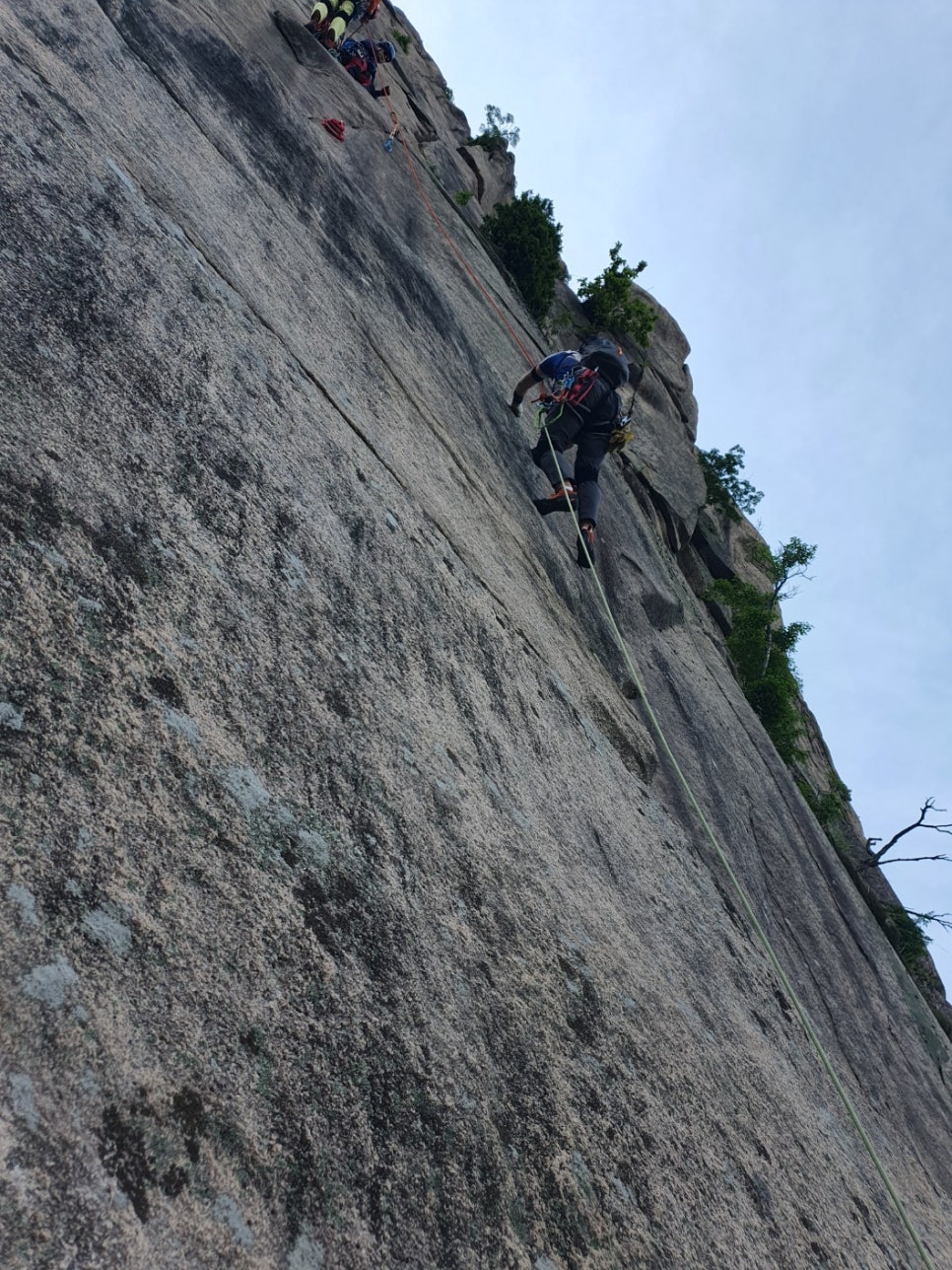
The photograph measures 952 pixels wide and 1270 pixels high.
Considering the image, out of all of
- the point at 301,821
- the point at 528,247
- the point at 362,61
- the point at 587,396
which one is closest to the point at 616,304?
the point at 528,247

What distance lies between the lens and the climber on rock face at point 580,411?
27.4 ft

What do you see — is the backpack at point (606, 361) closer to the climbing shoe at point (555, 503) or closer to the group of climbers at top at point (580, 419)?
the group of climbers at top at point (580, 419)

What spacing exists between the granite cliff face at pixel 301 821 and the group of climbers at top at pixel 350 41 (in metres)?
4.15

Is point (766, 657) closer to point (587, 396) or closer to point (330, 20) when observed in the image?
point (587, 396)

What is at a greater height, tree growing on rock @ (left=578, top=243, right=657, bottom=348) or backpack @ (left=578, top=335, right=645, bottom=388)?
tree growing on rock @ (left=578, top=243, right=657, bottom=348)

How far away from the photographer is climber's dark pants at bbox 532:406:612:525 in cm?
801

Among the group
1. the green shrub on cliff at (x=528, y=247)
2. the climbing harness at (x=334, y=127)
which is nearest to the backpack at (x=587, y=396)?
the climbing harness at (x=334, y=127)

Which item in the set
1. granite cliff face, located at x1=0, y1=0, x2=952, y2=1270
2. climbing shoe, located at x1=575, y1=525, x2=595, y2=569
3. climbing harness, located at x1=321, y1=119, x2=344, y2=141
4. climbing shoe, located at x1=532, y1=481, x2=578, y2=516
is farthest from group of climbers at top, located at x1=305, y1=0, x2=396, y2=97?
climbing shoe, located at x1=575, y1=525, x2=595, y2=569

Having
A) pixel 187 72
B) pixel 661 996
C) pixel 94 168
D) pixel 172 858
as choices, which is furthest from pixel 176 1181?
pixel 187 72

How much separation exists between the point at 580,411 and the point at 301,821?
675 cm

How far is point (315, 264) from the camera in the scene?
585 centimetres

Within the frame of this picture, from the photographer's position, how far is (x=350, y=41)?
12719 mm

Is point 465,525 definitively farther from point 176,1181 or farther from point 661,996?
point 176,1181

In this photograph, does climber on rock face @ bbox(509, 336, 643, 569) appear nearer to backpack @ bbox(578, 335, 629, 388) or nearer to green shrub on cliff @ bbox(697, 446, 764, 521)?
backpack @ bbox(578, 335, 629, 388)
